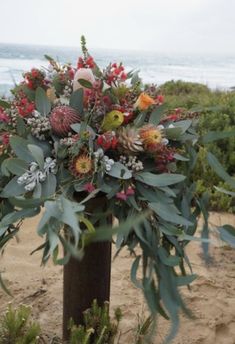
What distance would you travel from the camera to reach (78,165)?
1.28 metres

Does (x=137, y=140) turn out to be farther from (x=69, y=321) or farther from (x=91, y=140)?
(x=69, y=321)

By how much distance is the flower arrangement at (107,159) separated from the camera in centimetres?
117

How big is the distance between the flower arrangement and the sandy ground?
921mm

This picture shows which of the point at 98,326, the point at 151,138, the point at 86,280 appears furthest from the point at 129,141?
the point at 98,326

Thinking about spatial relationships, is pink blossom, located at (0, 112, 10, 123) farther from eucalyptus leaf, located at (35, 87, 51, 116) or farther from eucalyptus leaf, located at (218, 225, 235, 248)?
eucalyptus leaf, located at (218, 225, 235, 248)

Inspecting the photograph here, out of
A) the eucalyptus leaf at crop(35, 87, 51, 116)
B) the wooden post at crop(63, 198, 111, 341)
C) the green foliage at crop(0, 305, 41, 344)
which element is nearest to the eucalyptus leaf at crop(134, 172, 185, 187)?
the eucalyptus leaf at crop(35, 87, 51, 116)

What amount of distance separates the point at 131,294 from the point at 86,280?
2.92ft

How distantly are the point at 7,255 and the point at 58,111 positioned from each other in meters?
1.88

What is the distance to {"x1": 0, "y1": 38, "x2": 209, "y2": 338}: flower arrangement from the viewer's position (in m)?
1.17

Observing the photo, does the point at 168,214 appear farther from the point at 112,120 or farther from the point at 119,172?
the point at 112,120

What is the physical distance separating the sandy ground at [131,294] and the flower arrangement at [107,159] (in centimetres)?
92

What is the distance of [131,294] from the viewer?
2.55 m

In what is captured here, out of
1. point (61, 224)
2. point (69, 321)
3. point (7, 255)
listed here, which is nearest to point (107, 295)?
point (69, 321)

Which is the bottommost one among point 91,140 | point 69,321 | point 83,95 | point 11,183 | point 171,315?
point 69,321
